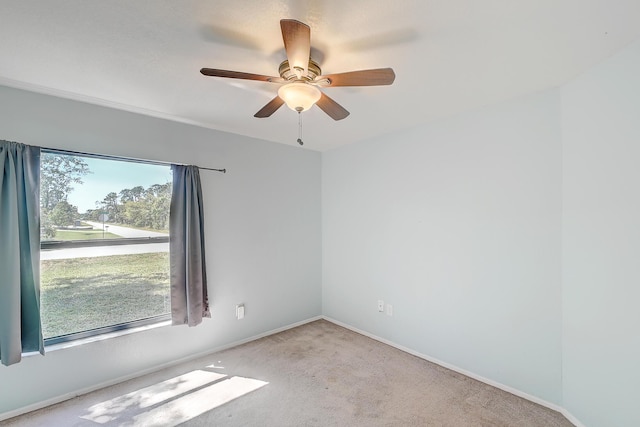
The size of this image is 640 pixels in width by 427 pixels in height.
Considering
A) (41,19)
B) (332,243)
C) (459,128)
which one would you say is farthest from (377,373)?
(41,19)

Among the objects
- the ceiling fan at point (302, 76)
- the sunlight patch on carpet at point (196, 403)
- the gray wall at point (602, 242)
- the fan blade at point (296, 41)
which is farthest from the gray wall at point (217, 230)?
the gray wall at point (602, 242)

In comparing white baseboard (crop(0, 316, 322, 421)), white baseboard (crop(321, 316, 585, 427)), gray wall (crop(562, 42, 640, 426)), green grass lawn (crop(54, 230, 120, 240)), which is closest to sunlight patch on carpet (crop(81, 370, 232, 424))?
white baseboard (crop(0, 316, 322, 421))

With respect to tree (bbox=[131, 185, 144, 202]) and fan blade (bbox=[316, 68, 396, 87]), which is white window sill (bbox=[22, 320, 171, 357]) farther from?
fan blade (bbox=[316, 68, 396, 87])

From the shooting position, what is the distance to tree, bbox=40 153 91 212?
217 centimetres

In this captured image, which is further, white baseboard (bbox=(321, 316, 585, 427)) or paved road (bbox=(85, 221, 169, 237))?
paved road (bbox=(85, 221, 169, 237))

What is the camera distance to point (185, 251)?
2.70 meters

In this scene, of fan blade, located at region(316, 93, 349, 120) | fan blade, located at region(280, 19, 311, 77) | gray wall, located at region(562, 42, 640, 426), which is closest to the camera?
fan blade, located at region(280, 19, 311, 77)

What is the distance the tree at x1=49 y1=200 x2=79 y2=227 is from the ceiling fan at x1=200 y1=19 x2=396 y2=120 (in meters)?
1.79

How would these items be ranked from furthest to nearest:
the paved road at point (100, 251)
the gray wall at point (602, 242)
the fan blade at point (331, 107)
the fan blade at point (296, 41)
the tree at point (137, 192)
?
1. the tree at point (137, 192)
2. the paved road at point (100, 251)
3. the fan blade at point (331, 107)
4. the gray wall at point (602, 242)
5. the fan blade at point (296, 41)

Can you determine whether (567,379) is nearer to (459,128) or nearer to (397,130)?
(459,128)

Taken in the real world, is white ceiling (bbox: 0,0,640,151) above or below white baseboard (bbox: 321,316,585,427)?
above

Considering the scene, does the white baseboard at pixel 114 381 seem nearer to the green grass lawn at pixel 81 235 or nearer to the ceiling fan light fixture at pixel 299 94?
the green grass lawn at pixel 81 235

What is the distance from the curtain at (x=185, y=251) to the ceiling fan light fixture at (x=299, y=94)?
153cm

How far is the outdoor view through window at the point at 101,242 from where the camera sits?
7.22ft
